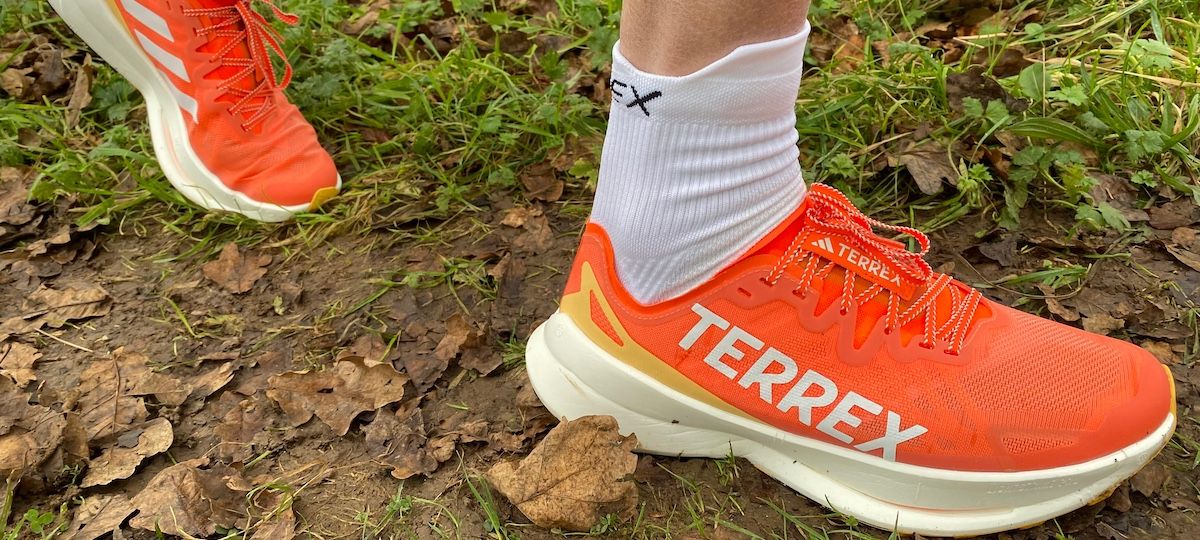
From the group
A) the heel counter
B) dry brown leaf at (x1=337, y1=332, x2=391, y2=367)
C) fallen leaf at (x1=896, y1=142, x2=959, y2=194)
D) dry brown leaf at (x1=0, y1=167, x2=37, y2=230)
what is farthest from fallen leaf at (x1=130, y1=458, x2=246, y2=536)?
fallen leaf at (x1=896, y1=142, x2=959, y2=194)

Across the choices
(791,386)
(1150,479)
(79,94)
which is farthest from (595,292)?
(79,94)

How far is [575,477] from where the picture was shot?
1277 mm

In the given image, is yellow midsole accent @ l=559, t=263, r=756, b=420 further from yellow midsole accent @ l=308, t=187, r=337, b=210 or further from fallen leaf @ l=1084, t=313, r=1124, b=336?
yellow midsole accent @ l=308, t=187, r=337, b=210

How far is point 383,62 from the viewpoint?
8.13 ft

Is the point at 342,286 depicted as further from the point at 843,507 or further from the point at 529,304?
the point at 843,507

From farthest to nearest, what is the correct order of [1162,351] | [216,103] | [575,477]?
[216,103] < [1162,351] < [575,477]

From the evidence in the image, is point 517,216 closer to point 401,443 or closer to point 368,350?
point 368,350

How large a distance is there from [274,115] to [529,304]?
2.75ft

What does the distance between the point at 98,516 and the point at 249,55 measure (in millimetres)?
1111

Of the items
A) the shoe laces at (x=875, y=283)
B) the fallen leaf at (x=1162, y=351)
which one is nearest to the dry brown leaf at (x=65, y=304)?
the shoe laces at (x=875, y=283)

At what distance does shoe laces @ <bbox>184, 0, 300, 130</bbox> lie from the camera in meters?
1.87

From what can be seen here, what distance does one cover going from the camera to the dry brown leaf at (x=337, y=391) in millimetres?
1474

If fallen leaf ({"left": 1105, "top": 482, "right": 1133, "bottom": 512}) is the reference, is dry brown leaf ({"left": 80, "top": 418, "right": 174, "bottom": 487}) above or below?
below

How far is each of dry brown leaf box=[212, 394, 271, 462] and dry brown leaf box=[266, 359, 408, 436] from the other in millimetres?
35
